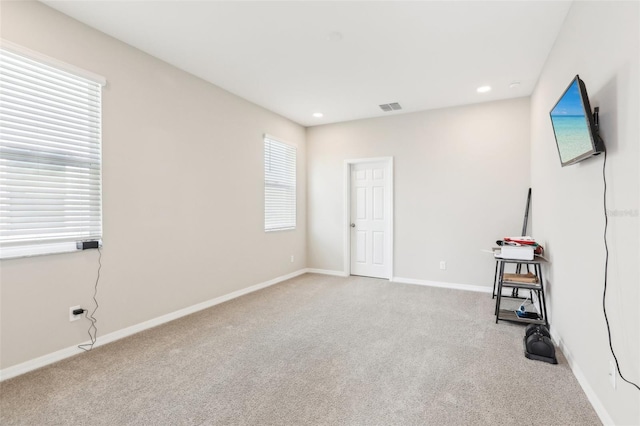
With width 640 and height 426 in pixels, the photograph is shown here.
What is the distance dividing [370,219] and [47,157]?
423 cm

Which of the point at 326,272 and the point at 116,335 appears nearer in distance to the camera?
the point at 116,335

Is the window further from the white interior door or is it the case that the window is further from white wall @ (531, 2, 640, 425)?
the white interior door

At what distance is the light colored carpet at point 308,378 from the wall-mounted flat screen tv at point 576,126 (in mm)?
1532

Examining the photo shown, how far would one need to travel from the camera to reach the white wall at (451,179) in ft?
14.2

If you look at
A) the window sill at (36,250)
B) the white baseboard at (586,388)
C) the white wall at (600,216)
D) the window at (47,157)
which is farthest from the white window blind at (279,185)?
the white baseboard at (586,388)

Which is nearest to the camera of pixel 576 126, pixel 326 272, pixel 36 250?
pixel 576 126

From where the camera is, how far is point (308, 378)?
7.26 ft

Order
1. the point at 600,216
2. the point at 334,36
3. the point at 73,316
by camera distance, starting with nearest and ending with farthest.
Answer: the point at 600,216 → the point at 73,316 → the point at 334,36

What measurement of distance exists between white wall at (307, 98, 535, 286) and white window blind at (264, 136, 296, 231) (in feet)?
2.64

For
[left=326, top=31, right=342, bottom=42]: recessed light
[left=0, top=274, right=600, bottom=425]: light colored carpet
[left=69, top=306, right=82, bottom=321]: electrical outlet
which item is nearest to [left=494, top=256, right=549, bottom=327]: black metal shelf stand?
[left=0, top=274, right=600, bottom=425]: light colored carpet

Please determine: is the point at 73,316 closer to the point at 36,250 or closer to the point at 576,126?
the point at 36,250

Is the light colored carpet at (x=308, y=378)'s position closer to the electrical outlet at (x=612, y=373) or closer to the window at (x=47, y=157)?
the electrical outlet at (x=612, y=373)

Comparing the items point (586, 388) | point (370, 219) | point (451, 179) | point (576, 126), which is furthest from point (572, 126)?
point (370, 219)

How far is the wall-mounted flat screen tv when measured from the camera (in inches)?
67.1
